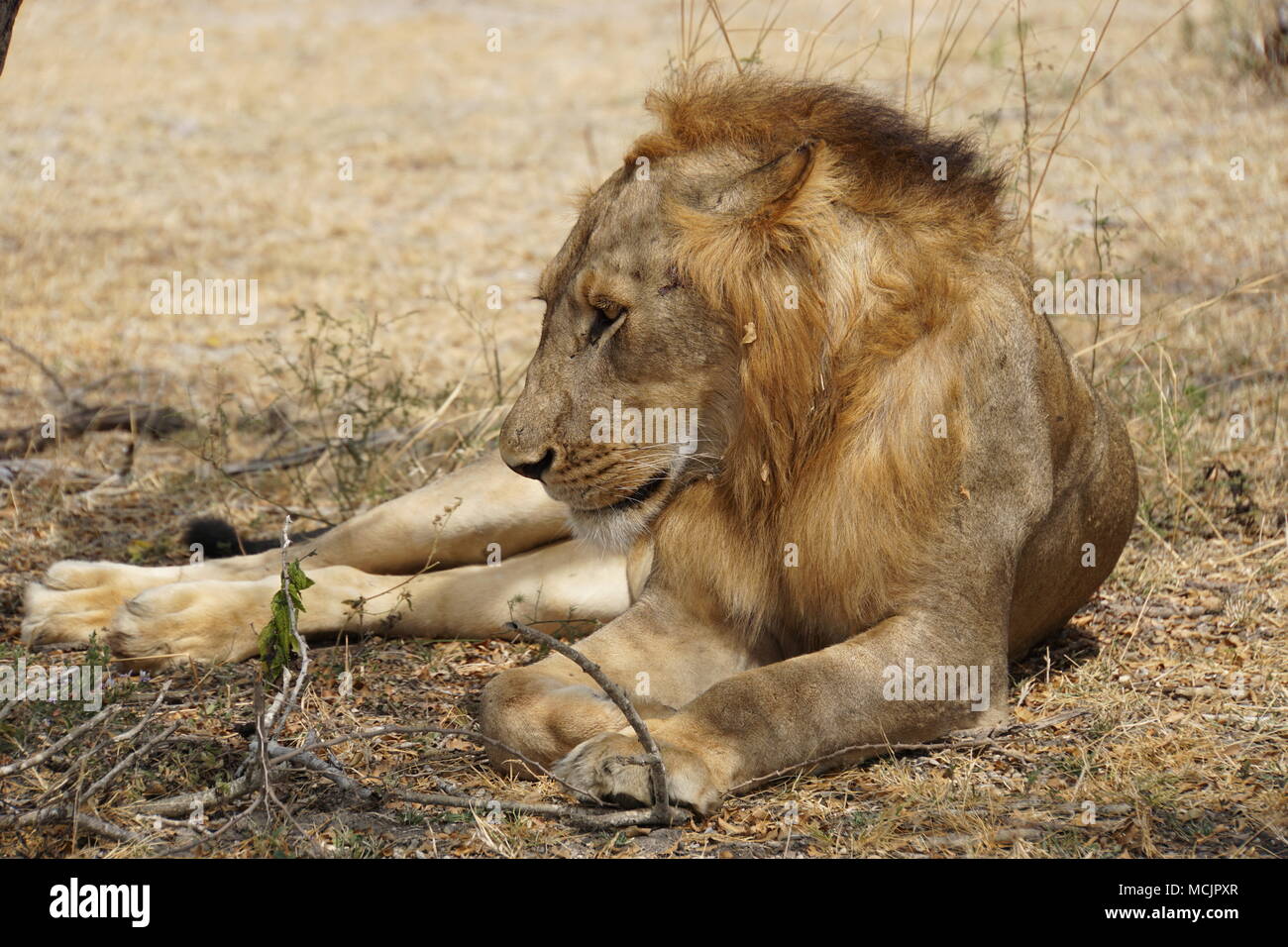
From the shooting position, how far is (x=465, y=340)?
741cm

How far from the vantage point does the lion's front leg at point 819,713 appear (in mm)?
2922

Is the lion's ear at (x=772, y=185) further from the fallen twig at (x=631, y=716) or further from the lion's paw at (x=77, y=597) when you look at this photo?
the lion's paw at (x=77, y=597)

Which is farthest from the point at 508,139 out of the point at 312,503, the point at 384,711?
the point at 384,711

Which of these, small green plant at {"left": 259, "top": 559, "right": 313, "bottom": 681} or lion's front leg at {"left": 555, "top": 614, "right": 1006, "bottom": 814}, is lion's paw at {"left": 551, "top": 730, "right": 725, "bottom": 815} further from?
small green plant at {"left": 259, "top": 559, "right": 313, "bottom": 681}

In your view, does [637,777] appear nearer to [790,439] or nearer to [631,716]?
[631,716]

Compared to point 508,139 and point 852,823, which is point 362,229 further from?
point 852,823

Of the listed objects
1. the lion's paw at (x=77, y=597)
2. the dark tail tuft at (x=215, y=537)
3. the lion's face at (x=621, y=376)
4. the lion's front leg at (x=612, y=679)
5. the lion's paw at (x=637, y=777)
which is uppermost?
the lion's face at (x=621, y=376)

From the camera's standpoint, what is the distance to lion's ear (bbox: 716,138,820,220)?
10.4ft

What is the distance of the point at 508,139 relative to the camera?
36.3 ft

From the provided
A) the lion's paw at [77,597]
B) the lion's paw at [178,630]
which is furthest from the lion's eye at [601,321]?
the lion's paw at [77,597]

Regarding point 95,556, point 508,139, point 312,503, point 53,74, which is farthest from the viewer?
point 53,74

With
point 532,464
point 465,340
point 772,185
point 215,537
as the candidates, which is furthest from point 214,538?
point 465,340

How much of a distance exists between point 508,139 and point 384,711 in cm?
801

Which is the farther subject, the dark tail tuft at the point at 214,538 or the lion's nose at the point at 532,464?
the dark tail tuft at the point at 214,538
